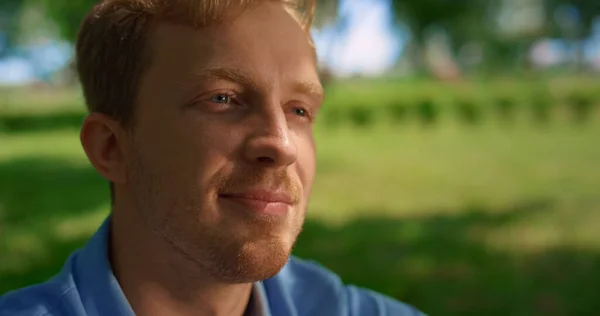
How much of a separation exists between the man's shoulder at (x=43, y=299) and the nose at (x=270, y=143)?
272 mm

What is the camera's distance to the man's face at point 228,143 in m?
0.73

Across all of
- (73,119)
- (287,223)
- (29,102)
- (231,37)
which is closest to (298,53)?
(231,37)

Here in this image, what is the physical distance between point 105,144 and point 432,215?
13.8ft

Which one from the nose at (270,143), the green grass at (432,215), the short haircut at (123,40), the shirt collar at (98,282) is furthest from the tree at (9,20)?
the nose at (270,143)

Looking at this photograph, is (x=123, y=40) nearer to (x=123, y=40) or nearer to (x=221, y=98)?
(x=123, y=40)

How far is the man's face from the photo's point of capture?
0.73 meters

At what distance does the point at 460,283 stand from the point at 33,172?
460 centimetres

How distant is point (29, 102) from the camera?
35.9 feet

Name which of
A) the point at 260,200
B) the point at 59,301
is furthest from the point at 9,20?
the point at 260,200

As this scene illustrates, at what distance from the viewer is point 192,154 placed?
0.75 m

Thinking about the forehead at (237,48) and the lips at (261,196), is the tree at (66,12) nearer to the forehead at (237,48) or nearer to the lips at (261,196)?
Answer: the forehead at (237,48)

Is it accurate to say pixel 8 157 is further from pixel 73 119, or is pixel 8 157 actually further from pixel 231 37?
pixel 231 37

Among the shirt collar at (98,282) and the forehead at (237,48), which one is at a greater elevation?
the forehead at (237,48)

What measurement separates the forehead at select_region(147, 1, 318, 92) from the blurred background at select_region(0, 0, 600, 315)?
39 centimetres
